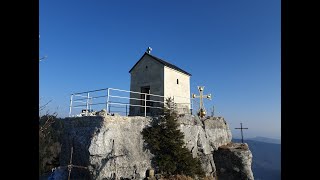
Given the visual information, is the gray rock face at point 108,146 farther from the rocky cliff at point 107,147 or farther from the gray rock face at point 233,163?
the gray rock face at point 233,163

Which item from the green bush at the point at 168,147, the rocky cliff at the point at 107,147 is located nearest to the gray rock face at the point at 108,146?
the rocky cliff at the point at 107,147

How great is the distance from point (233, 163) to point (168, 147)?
7.97 m

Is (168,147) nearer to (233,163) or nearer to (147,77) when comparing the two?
(147,77)

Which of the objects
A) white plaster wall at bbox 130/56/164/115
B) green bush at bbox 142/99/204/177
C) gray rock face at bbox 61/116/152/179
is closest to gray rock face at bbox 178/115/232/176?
green bush at bbox 142/99/204/177

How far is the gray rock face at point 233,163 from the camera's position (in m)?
21.5

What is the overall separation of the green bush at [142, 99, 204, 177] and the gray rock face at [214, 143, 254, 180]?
5.46m

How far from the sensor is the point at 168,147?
1645 centimetres

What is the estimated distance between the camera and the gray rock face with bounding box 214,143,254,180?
2145cm

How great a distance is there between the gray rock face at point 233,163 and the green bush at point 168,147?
5.46 metres
